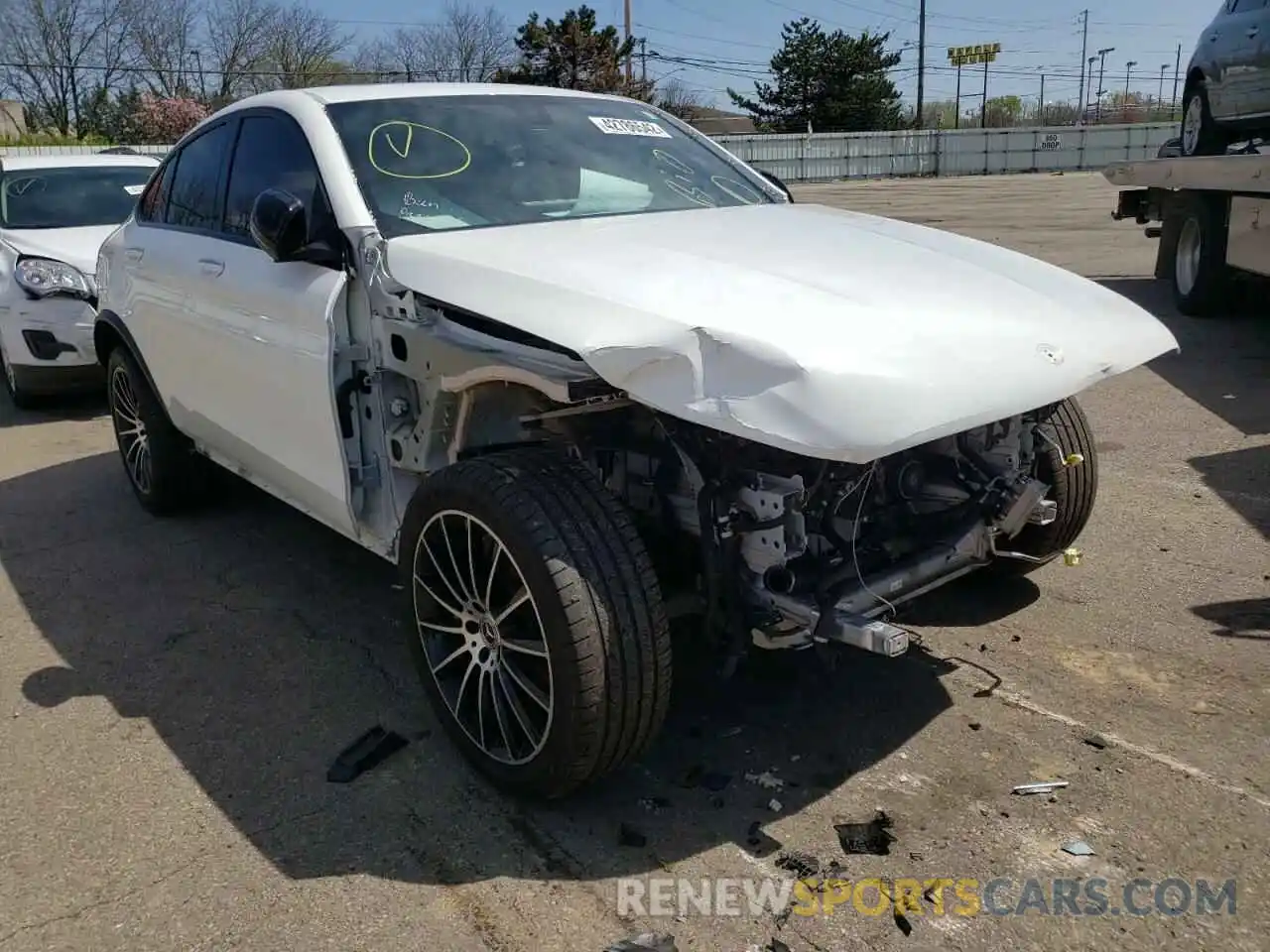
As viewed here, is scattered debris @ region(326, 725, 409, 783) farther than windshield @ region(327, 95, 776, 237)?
No

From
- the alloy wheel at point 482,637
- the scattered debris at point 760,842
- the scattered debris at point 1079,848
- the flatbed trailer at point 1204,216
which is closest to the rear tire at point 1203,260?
the flatbed trailer at point 1204,216

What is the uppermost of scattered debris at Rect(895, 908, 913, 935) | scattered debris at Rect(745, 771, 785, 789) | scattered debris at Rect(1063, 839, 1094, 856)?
scattered debris at Rect(745, 771, 785, 789)

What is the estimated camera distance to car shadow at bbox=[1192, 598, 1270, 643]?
3750 mm

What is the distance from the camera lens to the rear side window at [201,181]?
4.40 meters

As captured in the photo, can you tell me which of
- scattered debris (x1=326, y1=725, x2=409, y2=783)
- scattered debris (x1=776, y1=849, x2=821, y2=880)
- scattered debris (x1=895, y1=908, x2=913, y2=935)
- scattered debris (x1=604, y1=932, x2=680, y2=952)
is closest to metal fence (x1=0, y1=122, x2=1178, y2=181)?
scattered debris (x1=326, y1=725, x2=409, y2=783)

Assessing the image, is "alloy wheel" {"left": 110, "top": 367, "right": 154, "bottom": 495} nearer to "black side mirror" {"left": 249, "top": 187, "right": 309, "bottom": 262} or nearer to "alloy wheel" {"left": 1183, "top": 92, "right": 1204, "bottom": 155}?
"black side mirror" {"left": 249, "top": 187, "right": 309, "bottom": 262}

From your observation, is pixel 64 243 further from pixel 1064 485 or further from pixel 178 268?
pixel 1064 485

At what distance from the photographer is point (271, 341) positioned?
366 centimetres

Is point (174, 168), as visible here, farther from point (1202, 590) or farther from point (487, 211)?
point (1202, 590)

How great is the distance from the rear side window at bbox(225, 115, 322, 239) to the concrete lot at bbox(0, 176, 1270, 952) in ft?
5.06

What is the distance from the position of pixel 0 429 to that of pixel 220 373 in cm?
447

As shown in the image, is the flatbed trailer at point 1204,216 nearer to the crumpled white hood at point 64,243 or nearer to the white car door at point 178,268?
the white car door at point 178,268

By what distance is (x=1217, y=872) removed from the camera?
101 inches

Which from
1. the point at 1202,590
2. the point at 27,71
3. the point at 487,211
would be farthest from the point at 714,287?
the point at 27,71
